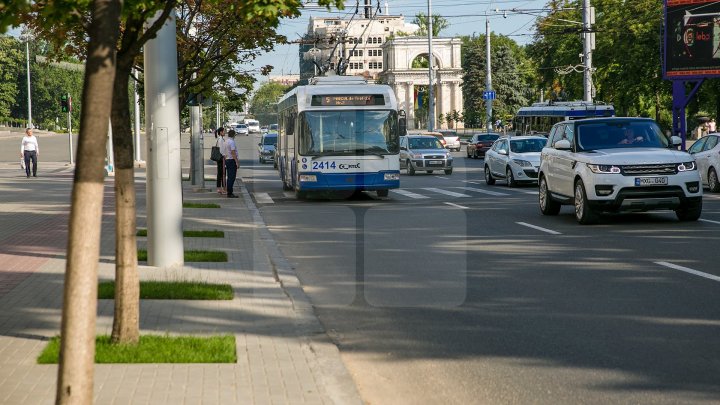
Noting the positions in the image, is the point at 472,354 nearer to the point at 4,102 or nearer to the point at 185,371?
the point at 185,371

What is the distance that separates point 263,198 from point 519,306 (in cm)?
1949

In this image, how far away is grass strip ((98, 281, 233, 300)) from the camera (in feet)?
34.3

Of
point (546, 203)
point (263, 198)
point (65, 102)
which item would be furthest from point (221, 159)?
point (65, 102)

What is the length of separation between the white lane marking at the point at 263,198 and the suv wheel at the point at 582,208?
10.2 meters

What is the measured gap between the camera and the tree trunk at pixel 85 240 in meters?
5.21

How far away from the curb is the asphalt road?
13cm

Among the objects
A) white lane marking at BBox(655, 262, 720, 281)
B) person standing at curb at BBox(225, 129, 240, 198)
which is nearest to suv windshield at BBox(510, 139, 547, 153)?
person standing at curb at BBox(225, 129, 240, 198)

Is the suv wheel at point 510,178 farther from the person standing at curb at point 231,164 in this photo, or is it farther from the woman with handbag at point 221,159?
the person standing at curb at point 231,164

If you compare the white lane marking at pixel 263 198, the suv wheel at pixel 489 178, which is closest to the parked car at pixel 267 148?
the suv wheel at pixel 489 178

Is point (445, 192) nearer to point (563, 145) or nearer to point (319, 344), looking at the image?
point (563, 145)

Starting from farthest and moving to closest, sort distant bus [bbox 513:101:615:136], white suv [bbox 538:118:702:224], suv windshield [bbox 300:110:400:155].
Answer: distant bus [bbox 513:101:615:136] → suv windshield [bbox 300:110:400:155] → white suv [bbox 538:118:702:224]

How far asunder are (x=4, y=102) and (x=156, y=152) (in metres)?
125

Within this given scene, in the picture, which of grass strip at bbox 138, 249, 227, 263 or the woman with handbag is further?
the woman with handbag

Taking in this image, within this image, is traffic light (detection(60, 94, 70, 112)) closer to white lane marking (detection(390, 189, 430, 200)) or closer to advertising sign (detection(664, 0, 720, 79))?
white lane marking (detection(390, 189, 430, 200))
